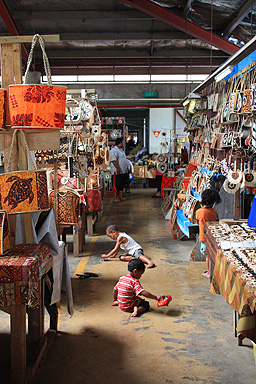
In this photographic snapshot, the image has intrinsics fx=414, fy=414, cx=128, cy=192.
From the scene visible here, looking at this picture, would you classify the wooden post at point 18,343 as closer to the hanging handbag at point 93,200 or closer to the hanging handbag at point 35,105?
the hanging handbag at point 35,105

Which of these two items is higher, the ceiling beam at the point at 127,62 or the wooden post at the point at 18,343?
the ceiling beam at the point at 127,62

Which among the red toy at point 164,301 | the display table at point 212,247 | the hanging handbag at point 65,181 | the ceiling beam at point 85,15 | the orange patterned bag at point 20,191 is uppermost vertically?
the ceiling beam at point 85,15

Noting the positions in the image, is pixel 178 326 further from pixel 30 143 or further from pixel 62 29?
pixel 62 29

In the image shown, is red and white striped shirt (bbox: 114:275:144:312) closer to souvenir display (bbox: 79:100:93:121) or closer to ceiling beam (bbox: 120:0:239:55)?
souvenir display (bbox: 79:100:93:121)

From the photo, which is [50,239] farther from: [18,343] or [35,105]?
[35,105]

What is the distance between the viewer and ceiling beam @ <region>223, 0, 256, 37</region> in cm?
844

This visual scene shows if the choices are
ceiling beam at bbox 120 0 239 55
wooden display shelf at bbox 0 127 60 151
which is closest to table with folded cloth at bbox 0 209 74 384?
wooden display shelf at bbox 0 127 60 151

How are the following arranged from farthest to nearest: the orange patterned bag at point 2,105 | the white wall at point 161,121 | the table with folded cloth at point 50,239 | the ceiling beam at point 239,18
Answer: the white wall at point 161,121 < the ceiling beam at point 239,18 < the table with folded cloth at point 50,239 < the orange patterned bag at point 2,105

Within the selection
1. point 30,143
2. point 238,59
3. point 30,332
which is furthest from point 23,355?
point 238,59

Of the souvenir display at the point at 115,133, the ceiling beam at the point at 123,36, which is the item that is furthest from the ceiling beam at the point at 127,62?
the souvenir display at the point at 115,133

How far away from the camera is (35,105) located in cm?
275

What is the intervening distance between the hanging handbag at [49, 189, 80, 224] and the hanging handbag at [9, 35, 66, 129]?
2.80 metres

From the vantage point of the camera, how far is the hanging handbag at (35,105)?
272 centimetres

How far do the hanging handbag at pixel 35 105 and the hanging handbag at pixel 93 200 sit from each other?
15.9ft
